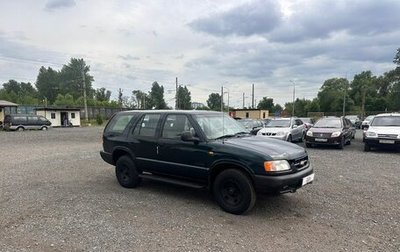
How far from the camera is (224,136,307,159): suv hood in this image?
4.62m

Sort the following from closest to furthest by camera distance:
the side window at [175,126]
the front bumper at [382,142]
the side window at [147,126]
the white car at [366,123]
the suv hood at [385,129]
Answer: the side window at [175,126], the side window at [147,126], the front bumper at [382,142], the suv hood at [385,129], the white car at [366,123]

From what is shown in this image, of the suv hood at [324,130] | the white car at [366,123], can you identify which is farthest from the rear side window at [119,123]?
the white car at [366,123]

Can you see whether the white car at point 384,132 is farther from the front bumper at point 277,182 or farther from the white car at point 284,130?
the front bumper at point 277,182

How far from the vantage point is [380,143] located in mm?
11695

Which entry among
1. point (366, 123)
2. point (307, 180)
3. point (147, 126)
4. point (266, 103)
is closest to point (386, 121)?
point (307, 180)

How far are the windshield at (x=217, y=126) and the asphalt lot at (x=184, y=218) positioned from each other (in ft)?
4.27

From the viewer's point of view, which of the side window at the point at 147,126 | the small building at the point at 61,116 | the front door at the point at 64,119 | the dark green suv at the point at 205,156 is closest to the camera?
the dark green suv at the point at 205,156

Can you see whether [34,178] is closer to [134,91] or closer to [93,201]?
[93,201]

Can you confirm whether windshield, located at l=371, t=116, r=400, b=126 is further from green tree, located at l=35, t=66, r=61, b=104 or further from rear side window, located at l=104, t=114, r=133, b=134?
green tree, located at l=35, t=66, r=61, b=104

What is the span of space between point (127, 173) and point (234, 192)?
2.69 m

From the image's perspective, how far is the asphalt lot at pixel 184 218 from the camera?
12.3 feet

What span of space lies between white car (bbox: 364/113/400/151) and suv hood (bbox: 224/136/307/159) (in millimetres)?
8501

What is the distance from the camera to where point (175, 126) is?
226 inches

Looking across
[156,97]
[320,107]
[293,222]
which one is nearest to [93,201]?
[293,222]
